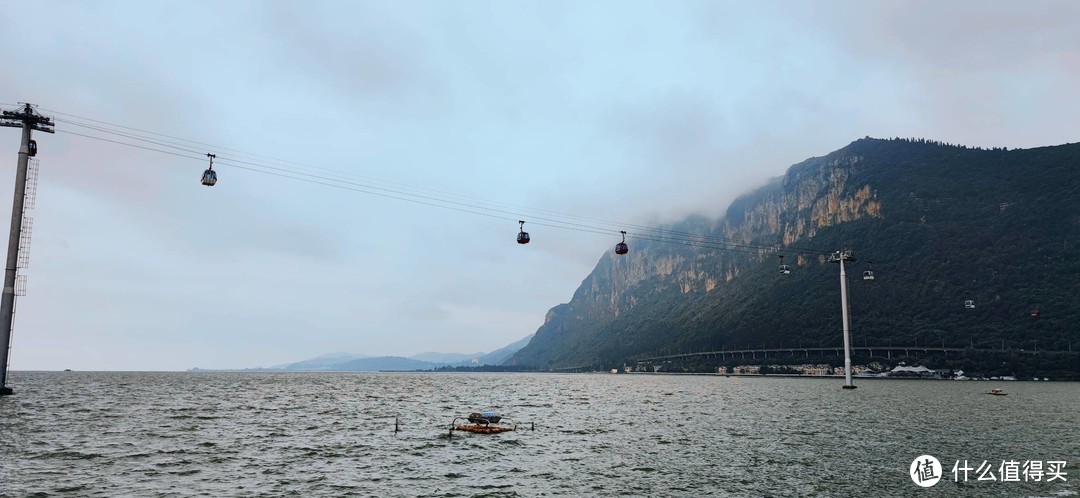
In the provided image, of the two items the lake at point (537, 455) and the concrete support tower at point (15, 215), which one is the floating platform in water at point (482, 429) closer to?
the lake at point (537, 455)

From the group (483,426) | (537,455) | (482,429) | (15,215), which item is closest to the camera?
(537,455)

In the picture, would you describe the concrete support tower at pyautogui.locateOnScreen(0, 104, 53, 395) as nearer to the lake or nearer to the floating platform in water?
the lake

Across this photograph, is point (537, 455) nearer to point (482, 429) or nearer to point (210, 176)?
point (482, 429)

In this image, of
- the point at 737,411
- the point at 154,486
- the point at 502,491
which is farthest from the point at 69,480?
the point at 737,411

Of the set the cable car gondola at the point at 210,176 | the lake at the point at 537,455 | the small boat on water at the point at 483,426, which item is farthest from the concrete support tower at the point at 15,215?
the small boat on water at the point at 483,426

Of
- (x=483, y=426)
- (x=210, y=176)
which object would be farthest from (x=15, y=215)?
(x=483, y=426)

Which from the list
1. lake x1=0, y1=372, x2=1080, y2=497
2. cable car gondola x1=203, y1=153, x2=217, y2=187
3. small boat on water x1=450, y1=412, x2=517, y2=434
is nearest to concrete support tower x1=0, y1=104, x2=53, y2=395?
lake x1=0, y1=372, x2=1080, y2=497

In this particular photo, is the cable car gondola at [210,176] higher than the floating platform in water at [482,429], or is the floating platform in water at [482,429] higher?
the cable car gondola at [210,176]

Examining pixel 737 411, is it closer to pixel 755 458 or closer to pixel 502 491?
pixel 755 458
